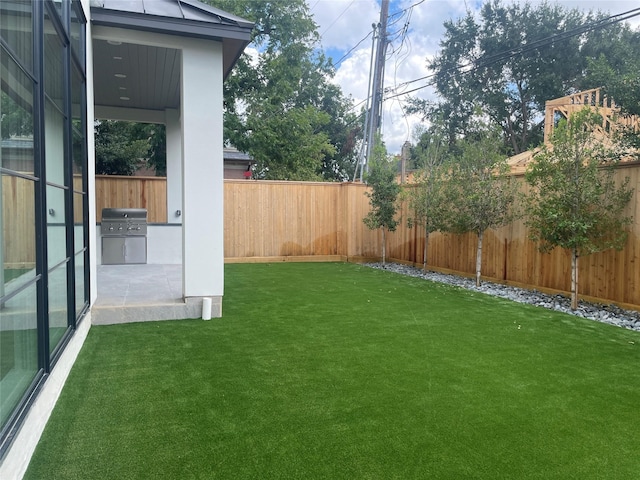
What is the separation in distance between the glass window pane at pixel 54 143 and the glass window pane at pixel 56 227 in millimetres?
90

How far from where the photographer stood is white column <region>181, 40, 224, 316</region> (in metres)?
4.60

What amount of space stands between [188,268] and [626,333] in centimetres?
445

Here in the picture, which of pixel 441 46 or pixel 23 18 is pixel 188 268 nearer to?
pixel 23 18

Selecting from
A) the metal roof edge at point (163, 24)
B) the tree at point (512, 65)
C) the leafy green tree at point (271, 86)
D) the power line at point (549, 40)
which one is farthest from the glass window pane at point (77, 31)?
the tree at point (512, 65)

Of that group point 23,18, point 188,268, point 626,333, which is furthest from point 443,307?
point 23,18

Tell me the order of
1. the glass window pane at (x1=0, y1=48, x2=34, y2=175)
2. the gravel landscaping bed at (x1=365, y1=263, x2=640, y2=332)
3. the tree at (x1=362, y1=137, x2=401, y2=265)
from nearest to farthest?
the glass window pane at (x1=0, y1=48, x2=34, y2=175) < the gravel landscaping bed at (x1=365, y1=263, x2=640, y2=332) < the tree at (x1=362, y1=137, x2=401, y2=265)

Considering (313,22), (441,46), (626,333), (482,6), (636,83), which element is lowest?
(626,333)

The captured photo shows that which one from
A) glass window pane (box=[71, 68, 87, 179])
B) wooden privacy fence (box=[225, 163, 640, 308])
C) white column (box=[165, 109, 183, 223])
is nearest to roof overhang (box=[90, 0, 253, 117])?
glass window pane (box=[71, 68, 87, 179])

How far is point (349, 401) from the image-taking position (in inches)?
109

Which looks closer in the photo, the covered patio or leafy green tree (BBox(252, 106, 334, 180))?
the covered patio

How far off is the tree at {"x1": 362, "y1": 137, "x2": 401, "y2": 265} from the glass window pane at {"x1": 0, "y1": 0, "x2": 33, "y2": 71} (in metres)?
7.55

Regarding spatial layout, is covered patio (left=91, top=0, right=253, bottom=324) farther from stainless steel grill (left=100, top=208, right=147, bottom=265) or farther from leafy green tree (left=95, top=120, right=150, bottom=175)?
leafy green tree (left=95, top=120, right=150, bottom=175)

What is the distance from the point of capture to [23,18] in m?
2.09

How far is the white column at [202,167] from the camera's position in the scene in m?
4.60
